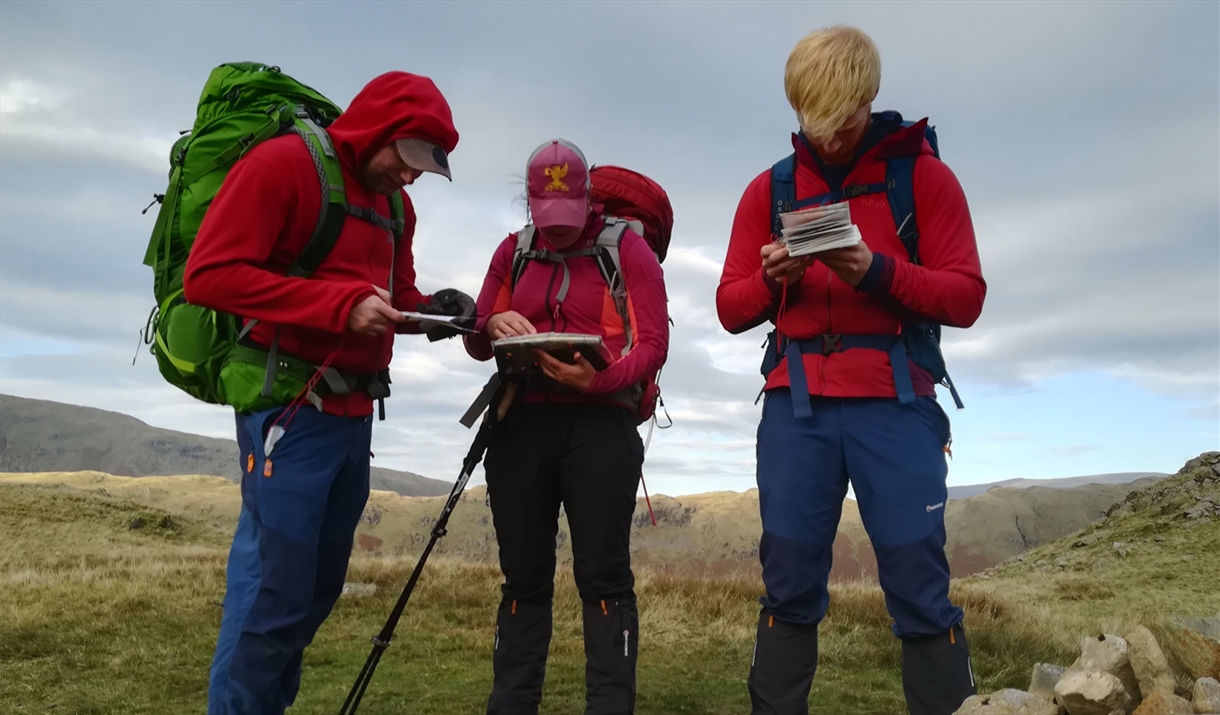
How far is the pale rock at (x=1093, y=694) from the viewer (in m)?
2.96

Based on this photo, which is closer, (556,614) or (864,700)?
(864,700)

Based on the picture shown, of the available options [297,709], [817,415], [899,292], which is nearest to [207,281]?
[817,415]

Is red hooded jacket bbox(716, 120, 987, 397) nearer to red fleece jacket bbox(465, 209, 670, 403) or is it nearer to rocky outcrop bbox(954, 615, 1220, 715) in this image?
red fleece jacket bbox(465, 209, 670, 403)

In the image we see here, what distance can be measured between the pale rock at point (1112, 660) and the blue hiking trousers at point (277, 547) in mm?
3008

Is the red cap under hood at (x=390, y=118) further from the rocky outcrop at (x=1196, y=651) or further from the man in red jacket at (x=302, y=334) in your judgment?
the rocky outcrop at (x=1196, y=651)

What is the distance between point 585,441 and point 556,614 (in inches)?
205

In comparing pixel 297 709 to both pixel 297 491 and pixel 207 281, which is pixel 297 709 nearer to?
pixel 297 491

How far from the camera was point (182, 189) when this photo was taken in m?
3.56

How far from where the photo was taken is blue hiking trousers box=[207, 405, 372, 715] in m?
3.28

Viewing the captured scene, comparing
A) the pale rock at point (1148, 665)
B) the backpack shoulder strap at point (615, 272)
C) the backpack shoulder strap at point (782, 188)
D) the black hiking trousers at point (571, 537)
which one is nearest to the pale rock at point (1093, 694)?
the pale rock at point (1148, 665)

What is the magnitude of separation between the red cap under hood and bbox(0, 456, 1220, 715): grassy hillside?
3644 mm

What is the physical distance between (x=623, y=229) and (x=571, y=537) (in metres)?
1.44

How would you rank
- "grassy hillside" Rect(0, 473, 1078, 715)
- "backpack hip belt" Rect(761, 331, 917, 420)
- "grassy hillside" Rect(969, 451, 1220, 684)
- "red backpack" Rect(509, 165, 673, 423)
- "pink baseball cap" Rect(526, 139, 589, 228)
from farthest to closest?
1. "grassy hillside" Rect(969, 451, 1220, 684)
2. "grassy hillside" Rect(0, 473, 1078, 715)
3. "red backpack" Rect(509, 165, 673, 423)
4. "pink baseball cap" Rect(526, 139, 589, 228)
5. "backpack hip belt" Rect(761, 331, 917, 420)

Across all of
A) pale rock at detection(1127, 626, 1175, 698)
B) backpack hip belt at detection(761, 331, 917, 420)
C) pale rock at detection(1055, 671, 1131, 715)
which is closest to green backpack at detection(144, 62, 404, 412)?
backpack hip belt at detection(761, 331, 917, 420)
